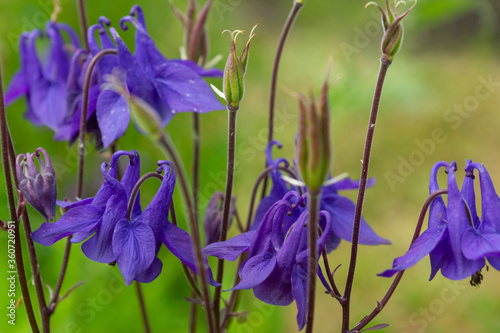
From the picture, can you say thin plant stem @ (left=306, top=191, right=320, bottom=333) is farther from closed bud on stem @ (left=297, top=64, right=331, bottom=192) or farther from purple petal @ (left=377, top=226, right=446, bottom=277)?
purple petal @ (left=377, top=226, right=446, bottom=277)

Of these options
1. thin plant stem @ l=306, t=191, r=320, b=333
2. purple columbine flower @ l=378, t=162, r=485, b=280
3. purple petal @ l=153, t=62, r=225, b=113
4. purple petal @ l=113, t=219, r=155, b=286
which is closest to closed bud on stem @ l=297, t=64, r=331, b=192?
thin plant stem @ l=306, t=191, r=320, b=333

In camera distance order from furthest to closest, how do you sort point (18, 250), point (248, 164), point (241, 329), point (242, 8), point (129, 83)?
point (242, 8) < point (248, 164) < point (241, 329) < point (129, 83) < point (18, 250)

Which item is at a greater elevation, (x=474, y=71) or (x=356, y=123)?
(x=474, y=71)

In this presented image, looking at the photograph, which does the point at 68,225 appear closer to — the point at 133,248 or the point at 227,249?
the point at 133,248

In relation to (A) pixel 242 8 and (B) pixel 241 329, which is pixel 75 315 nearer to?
(B) pixel 241 329

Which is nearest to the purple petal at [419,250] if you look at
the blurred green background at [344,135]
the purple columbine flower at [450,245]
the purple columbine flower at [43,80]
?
the purple columbine flower at [450,245]

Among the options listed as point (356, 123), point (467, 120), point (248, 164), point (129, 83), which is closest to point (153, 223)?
point (129, 83)

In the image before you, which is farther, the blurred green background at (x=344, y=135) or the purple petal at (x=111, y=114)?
the blurred green background at (x=344, y=135)

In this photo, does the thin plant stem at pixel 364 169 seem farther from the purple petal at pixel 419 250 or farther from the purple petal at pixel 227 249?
the purple petal at pixel 227 249
